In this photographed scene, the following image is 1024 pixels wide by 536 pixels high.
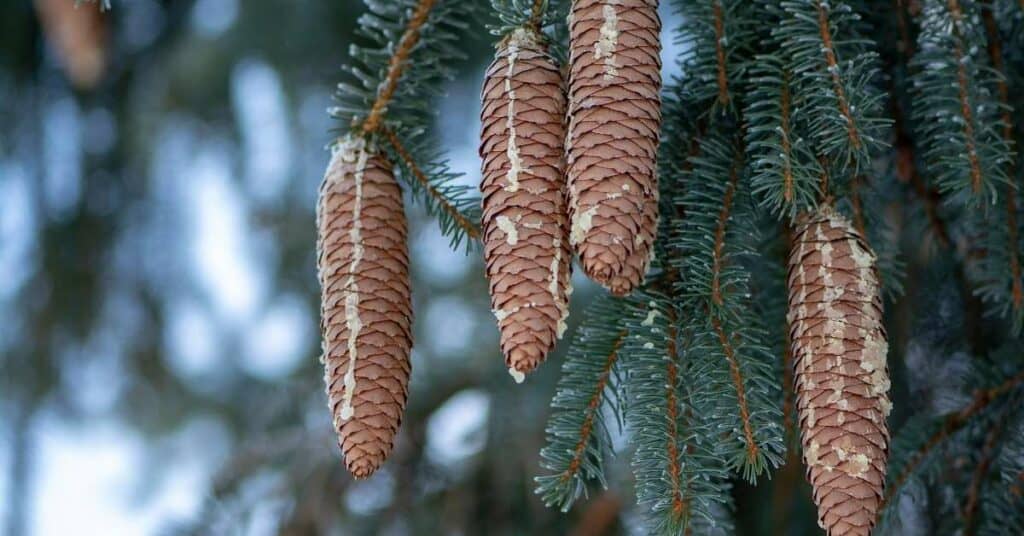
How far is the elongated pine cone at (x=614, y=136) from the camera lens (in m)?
0.67

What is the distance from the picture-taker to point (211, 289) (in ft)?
8.00

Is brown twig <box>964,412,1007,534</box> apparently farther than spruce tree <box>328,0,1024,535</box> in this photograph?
Yes

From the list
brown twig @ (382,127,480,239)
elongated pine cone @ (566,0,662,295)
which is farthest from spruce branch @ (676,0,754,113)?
brown twig @ (382,127,480,239)

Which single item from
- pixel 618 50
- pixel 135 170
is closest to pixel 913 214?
pixel 618 50

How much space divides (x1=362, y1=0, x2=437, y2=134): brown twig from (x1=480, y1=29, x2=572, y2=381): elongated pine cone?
0.15m

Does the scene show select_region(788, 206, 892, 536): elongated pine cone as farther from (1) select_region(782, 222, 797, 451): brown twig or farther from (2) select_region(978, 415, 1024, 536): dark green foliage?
(2) select_region(978, 415, 1024, 536): dark green foliage

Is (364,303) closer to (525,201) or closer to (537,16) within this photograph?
(525,201)

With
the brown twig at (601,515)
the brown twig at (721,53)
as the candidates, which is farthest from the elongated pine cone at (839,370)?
the brown twig at (601,515)

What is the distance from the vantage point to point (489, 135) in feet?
2.43

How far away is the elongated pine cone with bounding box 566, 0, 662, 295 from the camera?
67cm

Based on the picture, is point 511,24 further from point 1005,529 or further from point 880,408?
point 1005,529

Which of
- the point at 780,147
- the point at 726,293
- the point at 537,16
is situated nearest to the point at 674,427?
the point at 726,293

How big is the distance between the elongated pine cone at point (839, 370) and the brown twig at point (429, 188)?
0.88ft

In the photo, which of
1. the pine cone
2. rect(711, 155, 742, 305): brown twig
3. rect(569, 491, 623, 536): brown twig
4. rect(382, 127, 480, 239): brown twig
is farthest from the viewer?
the pine cone
